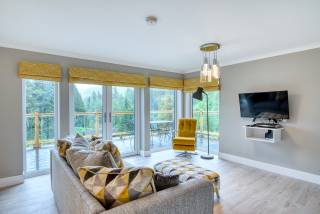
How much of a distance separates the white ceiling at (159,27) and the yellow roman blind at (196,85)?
925mm

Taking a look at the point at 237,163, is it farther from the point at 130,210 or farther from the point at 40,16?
the point at 40,16

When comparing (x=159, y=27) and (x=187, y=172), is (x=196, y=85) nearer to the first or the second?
(x=159, y=27)

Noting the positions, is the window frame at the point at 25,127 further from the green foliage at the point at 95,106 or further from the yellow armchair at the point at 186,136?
the yellow armchair at the point at 186,136

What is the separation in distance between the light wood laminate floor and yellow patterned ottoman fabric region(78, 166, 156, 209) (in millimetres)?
1527

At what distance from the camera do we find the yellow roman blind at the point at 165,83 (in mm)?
4758

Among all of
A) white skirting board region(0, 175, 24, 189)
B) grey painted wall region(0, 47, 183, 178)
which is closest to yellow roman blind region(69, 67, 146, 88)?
grey painted wall region(0, 47, 183, 178)

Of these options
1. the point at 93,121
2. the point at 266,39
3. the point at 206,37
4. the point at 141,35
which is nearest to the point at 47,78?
the point at 93,121

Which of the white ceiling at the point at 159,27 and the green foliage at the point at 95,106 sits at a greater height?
the white ceiling at the point at 159,27

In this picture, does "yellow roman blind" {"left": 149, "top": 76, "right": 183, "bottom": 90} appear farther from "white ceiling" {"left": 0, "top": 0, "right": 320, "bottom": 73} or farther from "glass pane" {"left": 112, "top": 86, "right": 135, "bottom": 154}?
"white ceiling" {"left": 0, "top": 0, "right": 320, "bottom": 73}

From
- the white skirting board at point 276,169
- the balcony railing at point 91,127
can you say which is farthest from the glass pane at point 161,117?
the white skirting board at point 276,169

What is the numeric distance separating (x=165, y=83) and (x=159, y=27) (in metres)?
2.55

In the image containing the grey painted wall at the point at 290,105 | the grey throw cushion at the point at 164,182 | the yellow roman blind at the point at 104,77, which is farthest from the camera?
the yellow roman blind at the point at 104,77

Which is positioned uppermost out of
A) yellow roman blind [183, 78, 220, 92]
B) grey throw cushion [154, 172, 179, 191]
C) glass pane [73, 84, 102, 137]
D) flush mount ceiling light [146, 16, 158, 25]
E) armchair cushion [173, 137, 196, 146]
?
flush mount ceiling light [146, 16, 158, 25]

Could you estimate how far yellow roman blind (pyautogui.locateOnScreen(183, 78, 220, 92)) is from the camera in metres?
4.55
